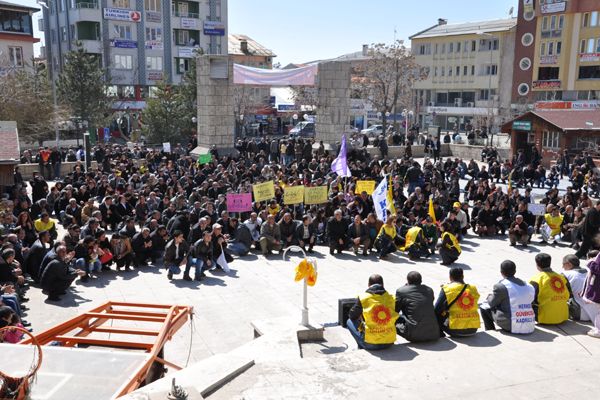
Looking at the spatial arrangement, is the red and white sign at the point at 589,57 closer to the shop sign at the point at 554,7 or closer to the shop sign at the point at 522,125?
the shop sign at the point at 554,7

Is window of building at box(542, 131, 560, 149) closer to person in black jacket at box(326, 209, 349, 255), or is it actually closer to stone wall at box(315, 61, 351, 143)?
stone wall at box(315, 61, 351, 143)

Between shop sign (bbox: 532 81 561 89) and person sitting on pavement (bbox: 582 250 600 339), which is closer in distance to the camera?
person sitting on pavement (bbox: 582 250 600 339)

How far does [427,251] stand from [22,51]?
149 ft

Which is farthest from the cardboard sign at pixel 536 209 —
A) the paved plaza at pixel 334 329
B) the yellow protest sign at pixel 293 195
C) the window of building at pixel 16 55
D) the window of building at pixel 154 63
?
the window of building at pixel 154 63

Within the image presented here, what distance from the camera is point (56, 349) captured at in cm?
570

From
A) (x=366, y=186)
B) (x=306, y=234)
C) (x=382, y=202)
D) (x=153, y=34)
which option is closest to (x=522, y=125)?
(x=366, y=186)

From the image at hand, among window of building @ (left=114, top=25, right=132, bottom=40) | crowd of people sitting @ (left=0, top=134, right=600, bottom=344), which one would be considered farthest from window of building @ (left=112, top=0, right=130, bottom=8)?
crowd of people sitting @ (left=0, top=134, right=600, bottom=344)

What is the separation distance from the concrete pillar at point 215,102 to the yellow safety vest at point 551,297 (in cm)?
2133

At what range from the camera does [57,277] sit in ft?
38.1

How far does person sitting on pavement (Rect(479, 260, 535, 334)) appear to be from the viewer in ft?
27.5

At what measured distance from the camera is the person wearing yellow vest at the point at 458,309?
8.23 meters

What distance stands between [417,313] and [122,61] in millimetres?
56007

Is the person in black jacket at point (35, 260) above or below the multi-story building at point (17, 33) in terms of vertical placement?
below

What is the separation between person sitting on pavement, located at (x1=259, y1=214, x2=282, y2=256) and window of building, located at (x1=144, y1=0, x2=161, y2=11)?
50472 mm
